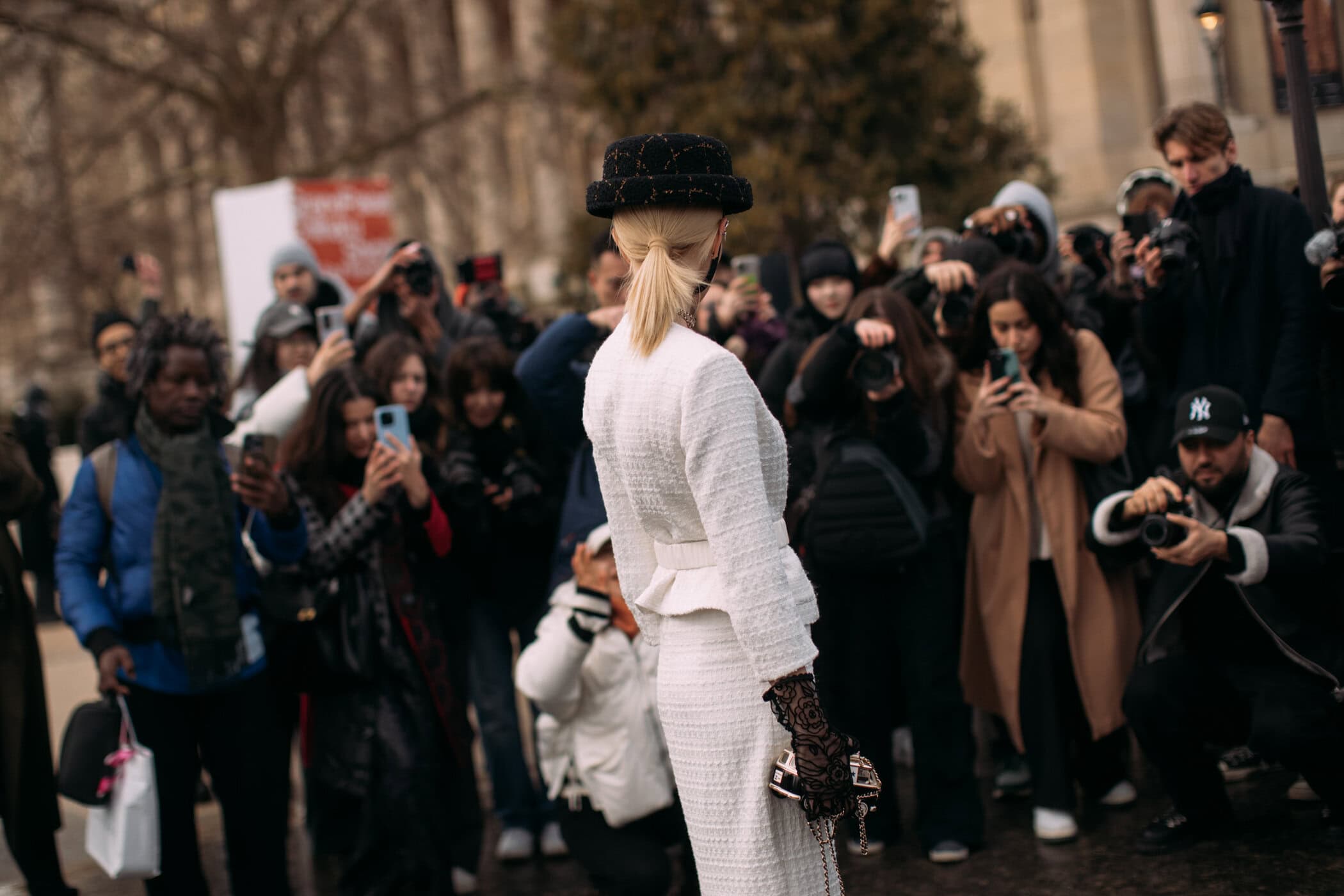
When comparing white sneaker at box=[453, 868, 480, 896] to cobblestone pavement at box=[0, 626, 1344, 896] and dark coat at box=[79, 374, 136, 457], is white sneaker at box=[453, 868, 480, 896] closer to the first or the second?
cobblestone pavement at box=[0, 626, 1344, 896]

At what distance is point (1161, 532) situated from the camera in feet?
16.0

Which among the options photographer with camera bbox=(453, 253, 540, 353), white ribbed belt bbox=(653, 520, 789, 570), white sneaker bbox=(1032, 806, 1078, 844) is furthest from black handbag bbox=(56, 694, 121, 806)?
white sneaker bbox=(1032, 806, 1078, 844)

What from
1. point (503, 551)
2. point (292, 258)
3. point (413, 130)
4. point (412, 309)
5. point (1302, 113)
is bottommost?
point (503, 551)

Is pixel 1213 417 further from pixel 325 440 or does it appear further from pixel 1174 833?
pixel 325 440

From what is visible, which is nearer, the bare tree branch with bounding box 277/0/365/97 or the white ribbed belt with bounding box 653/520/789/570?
the white ribbed belt with bounding box 653/520/789/570

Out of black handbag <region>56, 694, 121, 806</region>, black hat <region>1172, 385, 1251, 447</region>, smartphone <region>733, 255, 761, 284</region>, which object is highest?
smartphone <region>733, 255, 761, 284</region>

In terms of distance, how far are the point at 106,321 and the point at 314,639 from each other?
3.31 meters

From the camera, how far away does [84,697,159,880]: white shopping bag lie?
4789 millimetres

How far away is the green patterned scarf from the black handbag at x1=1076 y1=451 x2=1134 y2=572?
3165 mm

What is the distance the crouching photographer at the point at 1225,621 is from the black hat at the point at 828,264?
63.7 inches

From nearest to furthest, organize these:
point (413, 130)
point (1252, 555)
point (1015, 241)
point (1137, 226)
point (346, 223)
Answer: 1. point (1252, 555)
2. point (1137, 226)
3. point (1015, 241)
4. point (346, 223)
5. point (413, 130)

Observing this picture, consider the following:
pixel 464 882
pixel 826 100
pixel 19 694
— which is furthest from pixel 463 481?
pixel 826 100

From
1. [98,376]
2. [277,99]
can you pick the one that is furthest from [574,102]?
[98,376]

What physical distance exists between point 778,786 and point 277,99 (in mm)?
12974
